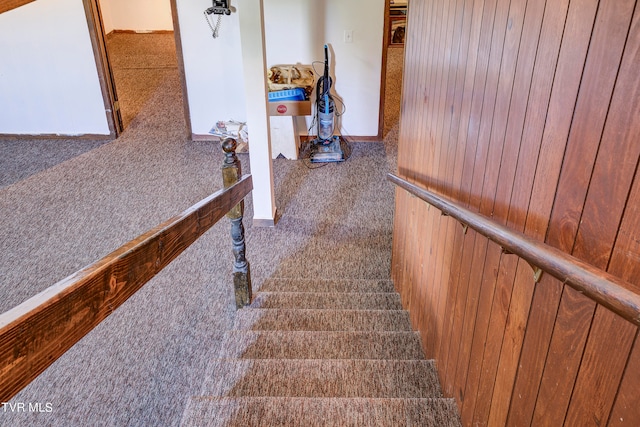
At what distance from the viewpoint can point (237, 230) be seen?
2.54 meters

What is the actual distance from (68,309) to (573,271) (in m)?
0.94

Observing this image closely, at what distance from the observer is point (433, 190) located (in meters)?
2.22

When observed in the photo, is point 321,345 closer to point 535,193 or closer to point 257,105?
point 535,193

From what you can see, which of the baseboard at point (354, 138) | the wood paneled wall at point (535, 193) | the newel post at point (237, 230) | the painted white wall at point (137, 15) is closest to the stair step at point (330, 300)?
the newel post at point (237, 230)

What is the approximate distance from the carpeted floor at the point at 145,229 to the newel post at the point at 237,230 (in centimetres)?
16

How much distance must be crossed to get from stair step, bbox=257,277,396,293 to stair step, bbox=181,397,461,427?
1350 millimetres

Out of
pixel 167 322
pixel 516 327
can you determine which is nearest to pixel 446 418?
pixel 516 327

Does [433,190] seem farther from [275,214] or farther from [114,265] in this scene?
[275,214]

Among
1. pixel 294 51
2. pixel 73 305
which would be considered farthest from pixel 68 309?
pixel 294 51

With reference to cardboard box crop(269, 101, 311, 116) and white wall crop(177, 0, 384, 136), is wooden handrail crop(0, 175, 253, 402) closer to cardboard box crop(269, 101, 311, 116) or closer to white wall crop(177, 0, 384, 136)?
cardboard box crop(269, 101, 311, 116)

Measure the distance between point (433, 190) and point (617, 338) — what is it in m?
1.34

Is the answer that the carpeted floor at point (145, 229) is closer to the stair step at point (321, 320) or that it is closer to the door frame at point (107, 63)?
the stair step at point (321, 320)

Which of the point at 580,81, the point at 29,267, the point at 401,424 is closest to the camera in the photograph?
the point at 580,81

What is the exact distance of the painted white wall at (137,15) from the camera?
8570 millimetres
